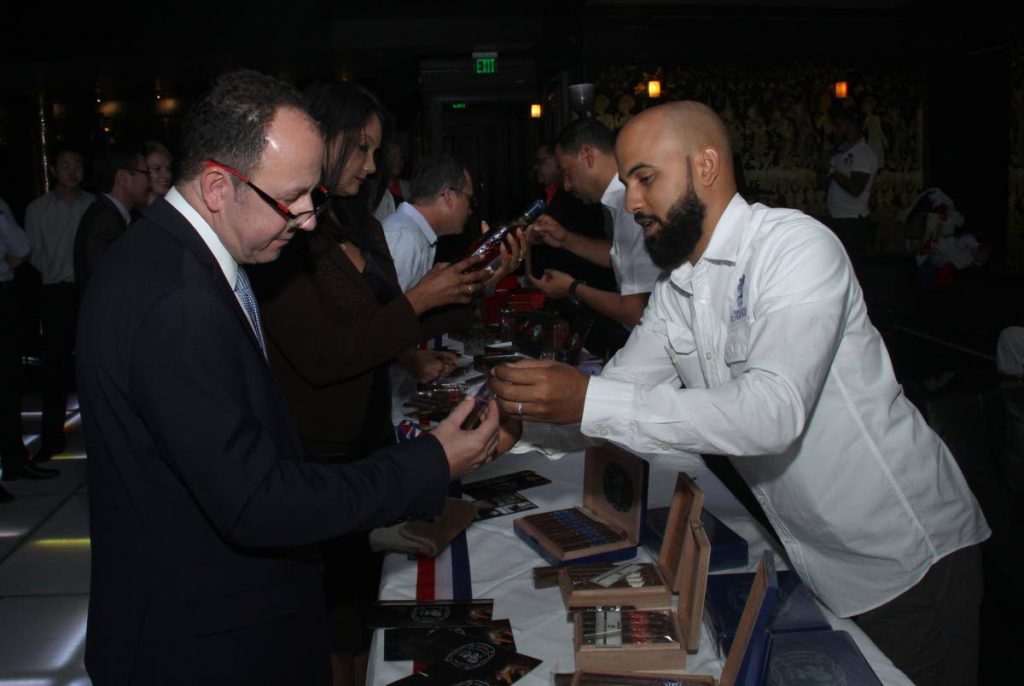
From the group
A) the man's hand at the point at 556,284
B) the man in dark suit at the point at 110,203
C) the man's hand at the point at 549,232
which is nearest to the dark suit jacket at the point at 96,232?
the man in dark suit at the point at 110,203

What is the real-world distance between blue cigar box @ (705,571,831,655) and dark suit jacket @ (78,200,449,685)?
480mm

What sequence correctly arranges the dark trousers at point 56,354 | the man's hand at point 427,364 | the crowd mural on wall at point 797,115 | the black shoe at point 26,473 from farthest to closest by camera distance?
the crowd mural on wall at point 797,115, the dark trousers at point 56,354, the black shoe at point 26,473, the man's hand at point 427,364

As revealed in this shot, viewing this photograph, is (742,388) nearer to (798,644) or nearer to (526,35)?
(798,644)

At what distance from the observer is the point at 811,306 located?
138 centimetres

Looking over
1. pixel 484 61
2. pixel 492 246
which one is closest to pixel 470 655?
pixel 492 246

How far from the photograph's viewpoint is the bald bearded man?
4.55ft

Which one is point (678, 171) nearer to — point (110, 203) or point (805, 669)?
point (805, 669)

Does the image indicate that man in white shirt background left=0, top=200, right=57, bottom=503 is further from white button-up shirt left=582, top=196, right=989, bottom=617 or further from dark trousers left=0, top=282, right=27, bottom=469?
white button-up shirt left=582, top=196, right=989, bottom=617

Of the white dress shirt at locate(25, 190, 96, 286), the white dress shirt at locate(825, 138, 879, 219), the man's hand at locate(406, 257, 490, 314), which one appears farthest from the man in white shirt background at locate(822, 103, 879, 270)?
the man's hand at locate(406, 257, 490, 314)

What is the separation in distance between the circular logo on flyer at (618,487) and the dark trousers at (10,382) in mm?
4036

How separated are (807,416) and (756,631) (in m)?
0.43

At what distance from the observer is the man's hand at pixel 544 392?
1422 mm

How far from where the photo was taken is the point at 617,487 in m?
1.71

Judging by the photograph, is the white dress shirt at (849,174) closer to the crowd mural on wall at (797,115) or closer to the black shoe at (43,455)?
the crowd mural on wall at (797,115)
